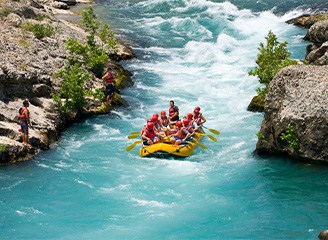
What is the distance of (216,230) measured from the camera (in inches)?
546

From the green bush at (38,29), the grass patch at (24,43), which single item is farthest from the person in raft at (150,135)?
the green bush at (38,29)

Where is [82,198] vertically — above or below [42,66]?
below

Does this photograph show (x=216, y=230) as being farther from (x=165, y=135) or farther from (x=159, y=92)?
(x=159, y=92)

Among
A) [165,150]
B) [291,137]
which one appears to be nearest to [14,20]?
[165,150]

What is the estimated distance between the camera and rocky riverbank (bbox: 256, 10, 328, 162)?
15.7m

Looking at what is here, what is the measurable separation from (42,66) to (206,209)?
36.5 ft

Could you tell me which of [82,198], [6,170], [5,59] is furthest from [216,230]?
[5,59]

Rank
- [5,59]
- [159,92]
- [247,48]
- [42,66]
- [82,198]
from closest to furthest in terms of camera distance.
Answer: [82,198], [5,59], [42,66], [159,92], [247,48]

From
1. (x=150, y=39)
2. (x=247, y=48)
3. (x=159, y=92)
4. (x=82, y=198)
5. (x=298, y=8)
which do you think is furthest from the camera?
(x=298, y=8)

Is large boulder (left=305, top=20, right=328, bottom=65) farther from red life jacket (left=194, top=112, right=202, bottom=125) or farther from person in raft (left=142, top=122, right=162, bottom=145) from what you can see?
person in raft (left=142, top=122, right=162, bottom=145)

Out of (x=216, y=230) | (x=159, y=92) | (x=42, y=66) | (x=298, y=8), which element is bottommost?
(x=216, y=230)

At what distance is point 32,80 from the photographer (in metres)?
21.1

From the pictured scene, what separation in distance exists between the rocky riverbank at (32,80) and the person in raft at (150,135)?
3.48 meters

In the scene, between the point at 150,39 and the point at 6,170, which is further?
the point at 150,39
